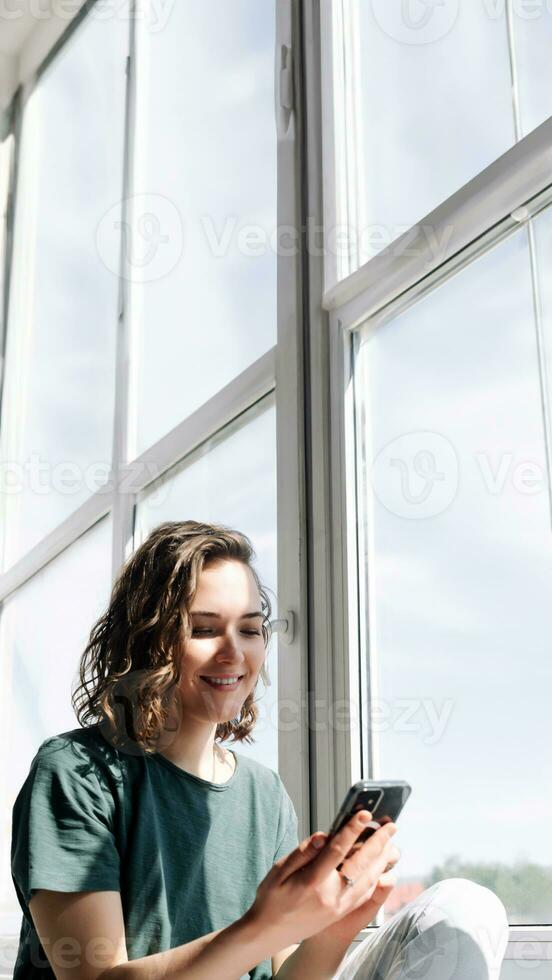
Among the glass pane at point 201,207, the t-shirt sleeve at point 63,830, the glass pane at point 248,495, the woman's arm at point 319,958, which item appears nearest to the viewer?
the t-shirt sleeve at point 63,830

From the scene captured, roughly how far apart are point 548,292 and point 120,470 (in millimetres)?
1469

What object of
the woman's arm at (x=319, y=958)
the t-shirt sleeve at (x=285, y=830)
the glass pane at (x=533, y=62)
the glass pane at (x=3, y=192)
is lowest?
the woman's arm at (x=319, y=958)

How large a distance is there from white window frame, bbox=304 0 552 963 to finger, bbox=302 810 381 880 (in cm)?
58

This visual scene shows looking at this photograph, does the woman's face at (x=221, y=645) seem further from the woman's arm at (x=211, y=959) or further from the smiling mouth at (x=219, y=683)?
the woman's arm at (x=211, y=959)

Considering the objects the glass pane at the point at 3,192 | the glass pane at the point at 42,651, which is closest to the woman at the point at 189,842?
the glass pane at the point at 42,651

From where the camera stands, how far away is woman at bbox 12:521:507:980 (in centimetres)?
103

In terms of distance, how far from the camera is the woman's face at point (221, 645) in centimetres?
134

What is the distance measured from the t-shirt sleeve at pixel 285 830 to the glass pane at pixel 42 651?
126 cm

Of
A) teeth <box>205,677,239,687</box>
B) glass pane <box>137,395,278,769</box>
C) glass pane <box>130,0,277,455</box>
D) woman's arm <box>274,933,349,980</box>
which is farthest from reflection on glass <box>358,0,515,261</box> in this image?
woman's arm <box>274,933,349,980</box>

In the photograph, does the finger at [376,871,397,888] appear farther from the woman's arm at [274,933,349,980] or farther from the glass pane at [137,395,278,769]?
the glass pane at [137,395,278,769]

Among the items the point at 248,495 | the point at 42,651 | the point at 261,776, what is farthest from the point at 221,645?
the point at 42,651

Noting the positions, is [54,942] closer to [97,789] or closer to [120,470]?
[97,789]

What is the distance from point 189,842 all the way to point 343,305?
0.96 meters

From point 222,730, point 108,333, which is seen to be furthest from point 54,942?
point 108,333
